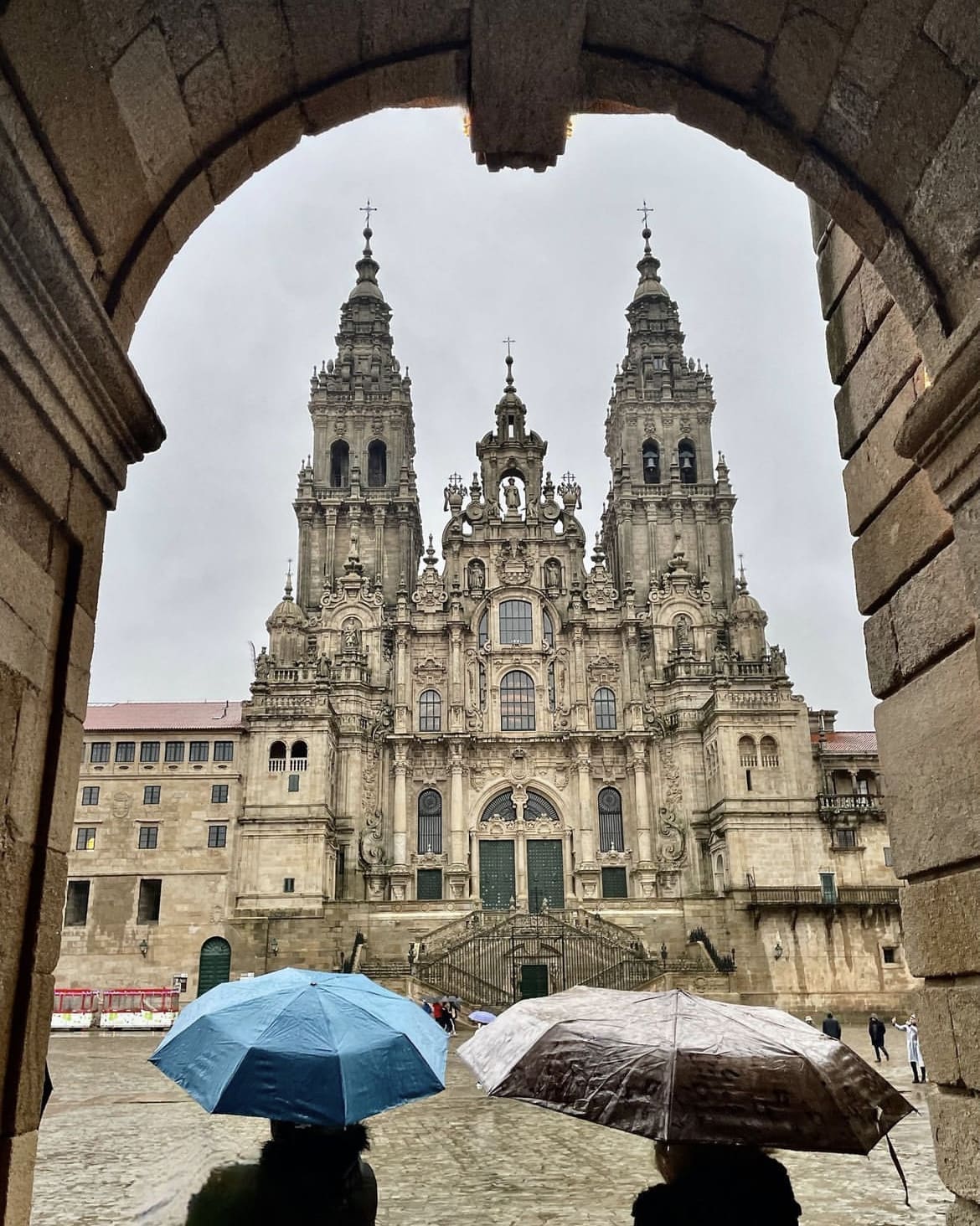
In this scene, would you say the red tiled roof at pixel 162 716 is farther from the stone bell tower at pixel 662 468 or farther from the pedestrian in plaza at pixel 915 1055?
the pedestrian in plaza at pixel 915 1055

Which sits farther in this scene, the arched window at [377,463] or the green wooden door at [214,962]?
the arched window at [377,463]

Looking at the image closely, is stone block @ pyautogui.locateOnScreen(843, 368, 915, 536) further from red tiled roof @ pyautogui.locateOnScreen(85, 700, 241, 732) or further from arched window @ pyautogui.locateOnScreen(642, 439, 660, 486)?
arched window @ pyautogui.locateOnScreen(642, 439, 660, 486)

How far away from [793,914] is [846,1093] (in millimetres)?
37720

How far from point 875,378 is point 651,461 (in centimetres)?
4895

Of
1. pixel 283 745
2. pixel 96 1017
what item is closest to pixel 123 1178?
pixel 96 1017

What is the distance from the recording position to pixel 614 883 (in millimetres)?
44844

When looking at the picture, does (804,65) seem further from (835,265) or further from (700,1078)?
(700,1078)

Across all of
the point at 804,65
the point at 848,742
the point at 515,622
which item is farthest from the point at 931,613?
the point at 848,742

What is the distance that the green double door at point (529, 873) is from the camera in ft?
146

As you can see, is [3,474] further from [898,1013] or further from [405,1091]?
[898,1013]

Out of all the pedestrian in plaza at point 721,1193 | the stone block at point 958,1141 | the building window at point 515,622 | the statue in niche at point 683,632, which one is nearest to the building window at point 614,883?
the statue in niche at point 683,632

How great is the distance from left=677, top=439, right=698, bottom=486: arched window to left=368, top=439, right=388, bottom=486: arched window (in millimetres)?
15324

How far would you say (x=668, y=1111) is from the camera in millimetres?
4668

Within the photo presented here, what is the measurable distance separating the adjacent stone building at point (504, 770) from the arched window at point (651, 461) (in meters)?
0.14
